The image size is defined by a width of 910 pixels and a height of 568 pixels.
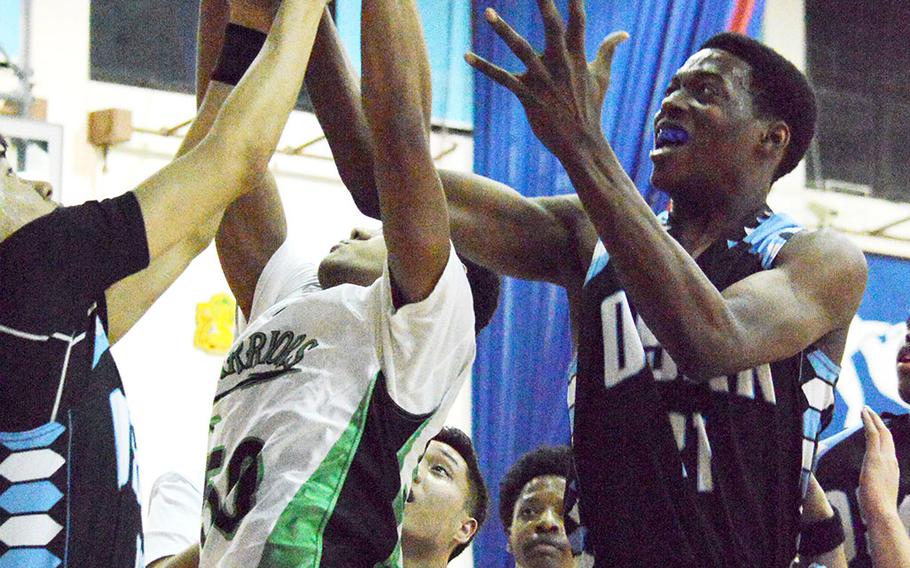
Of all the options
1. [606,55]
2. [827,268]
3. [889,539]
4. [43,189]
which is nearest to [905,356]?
[889,539]

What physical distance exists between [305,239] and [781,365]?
666cm

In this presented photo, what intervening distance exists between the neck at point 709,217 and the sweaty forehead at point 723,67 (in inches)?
8.7

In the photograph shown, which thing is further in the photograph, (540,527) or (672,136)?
(540,527)

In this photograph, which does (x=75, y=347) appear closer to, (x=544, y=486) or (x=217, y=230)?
(x=217, y=230)

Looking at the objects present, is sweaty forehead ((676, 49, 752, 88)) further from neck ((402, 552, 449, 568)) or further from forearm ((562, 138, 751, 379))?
neck ((402, 552, 449, 568))

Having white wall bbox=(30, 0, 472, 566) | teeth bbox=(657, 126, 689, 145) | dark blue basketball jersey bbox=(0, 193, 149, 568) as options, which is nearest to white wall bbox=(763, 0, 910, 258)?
white wall bbox=(30, 0, 472, 566)

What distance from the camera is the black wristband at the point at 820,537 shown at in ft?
8.87

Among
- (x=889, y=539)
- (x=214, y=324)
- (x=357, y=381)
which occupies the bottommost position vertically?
(x=214, y=324)

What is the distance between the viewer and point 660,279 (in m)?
2.21

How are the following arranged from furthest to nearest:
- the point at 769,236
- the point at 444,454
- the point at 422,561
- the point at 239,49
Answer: the point at 444,454, the point at 422,561, the point at 769,236, the point at 239,49

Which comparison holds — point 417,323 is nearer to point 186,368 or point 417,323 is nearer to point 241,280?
point 241,280

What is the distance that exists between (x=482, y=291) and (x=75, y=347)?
3.72 feet

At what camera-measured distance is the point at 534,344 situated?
7.45 m

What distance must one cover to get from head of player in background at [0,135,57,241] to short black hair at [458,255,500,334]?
1.03 m
